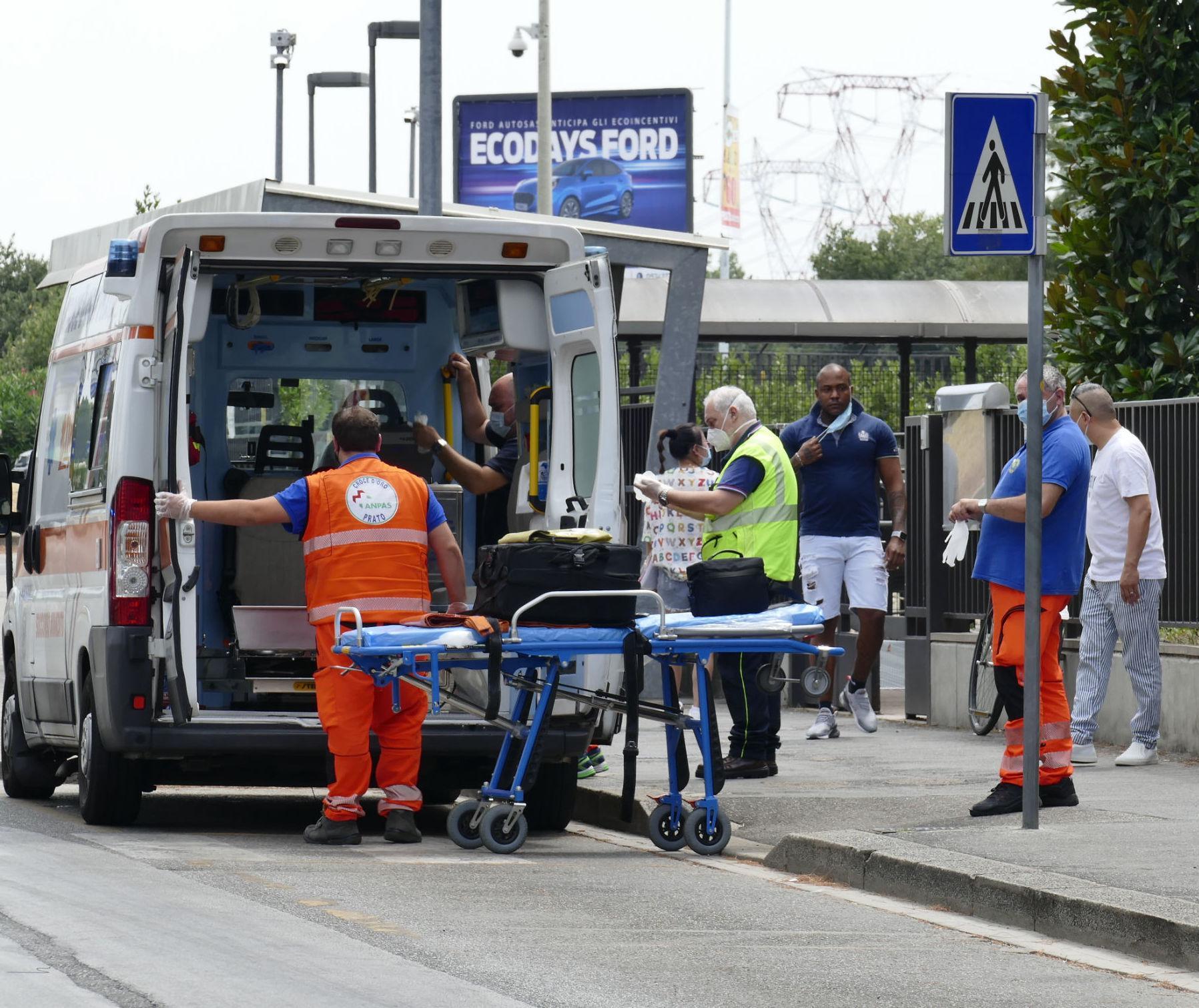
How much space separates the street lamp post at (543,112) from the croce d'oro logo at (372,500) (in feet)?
50.2

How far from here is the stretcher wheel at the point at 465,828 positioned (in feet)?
30.2

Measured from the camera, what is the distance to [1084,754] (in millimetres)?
11695

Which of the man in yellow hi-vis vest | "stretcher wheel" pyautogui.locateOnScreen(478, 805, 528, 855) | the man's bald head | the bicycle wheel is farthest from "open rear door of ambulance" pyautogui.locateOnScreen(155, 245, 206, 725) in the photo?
the bicycle wheel

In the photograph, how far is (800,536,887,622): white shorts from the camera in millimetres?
13172

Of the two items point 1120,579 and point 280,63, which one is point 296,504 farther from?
point 280,63

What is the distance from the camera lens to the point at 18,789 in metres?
11.4

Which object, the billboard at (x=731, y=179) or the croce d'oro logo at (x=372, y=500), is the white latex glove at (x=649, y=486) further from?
the billboard at (x=731, y=179)

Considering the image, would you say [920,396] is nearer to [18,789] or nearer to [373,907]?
[18,789]

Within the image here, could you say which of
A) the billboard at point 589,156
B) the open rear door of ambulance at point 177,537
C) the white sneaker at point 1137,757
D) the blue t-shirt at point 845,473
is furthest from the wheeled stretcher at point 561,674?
the billboard at point 589,156

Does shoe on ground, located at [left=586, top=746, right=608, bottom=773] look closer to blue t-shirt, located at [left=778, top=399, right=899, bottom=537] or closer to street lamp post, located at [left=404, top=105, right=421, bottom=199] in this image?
blue t-shirt, located at [left=778, top=399, right=899, bottom=537]

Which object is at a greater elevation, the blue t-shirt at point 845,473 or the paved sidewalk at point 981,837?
the blue t-shirt at point 845,473

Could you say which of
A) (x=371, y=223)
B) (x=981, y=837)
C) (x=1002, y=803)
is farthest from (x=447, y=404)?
(x=981, y=837)

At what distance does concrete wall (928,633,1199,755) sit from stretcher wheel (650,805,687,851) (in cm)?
381

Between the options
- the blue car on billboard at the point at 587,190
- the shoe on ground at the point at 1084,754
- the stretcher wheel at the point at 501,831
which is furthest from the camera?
the blue car on billboard at the point at 587,190
